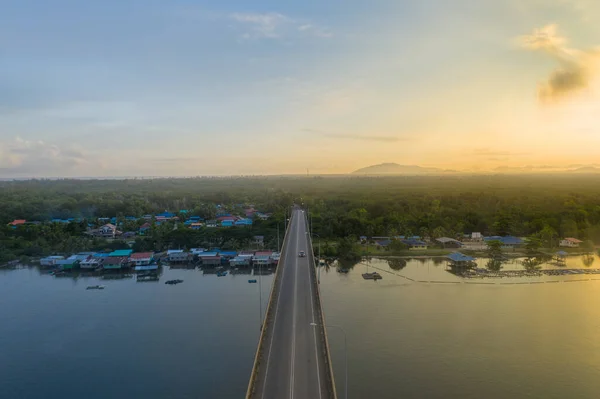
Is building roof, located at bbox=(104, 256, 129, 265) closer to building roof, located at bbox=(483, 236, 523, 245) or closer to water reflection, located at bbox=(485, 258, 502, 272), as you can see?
water reflection, located at bbox=(485, 258, 502, 272)

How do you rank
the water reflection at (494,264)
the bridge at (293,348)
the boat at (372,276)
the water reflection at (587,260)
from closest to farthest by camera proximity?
the bridge at (293,348), the boat at (372,276), the water reflection at (494,264), the water reflection at (587,260)

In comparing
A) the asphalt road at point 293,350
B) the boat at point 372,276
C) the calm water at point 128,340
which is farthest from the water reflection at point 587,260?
the calm water at point 128,340

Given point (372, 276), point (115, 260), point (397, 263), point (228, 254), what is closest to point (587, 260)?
point (397, 263)

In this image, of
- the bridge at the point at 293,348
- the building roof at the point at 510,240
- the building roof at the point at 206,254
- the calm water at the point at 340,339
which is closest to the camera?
the bridge at the point at 293,348

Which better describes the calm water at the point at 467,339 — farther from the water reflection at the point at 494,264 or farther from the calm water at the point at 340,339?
the water reflection at the point at 494,264

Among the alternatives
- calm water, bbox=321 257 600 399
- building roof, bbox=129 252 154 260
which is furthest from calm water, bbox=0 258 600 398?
building roof, bbox=129 252 154 260

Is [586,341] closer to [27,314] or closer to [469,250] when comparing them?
[469,250]
